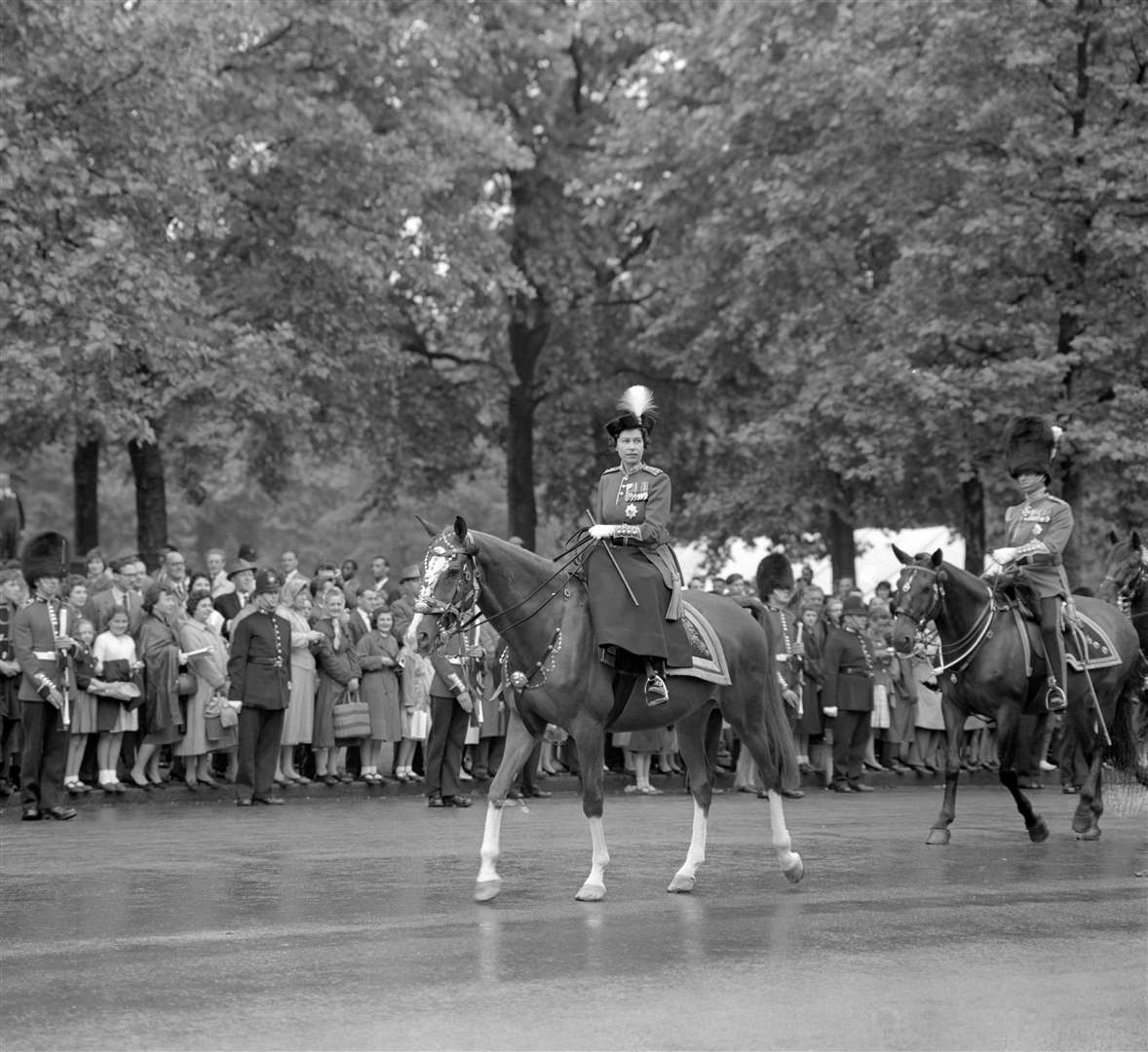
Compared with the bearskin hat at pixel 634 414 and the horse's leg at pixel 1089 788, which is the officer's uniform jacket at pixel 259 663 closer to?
the horse's leg at pixel 1089 788

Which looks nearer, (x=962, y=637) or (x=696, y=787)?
(x=696, y=787)

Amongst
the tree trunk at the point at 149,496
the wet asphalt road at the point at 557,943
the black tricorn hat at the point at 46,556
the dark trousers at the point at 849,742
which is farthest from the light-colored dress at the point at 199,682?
the tree trunk at the point at 149,496

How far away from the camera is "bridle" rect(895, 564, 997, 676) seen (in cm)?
1714

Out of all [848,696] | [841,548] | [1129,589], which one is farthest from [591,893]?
[841,548]

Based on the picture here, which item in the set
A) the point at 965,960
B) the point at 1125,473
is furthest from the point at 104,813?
the point at 1125,473

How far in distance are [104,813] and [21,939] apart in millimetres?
8855

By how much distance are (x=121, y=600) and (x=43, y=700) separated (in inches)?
139

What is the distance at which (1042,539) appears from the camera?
17.6 metres

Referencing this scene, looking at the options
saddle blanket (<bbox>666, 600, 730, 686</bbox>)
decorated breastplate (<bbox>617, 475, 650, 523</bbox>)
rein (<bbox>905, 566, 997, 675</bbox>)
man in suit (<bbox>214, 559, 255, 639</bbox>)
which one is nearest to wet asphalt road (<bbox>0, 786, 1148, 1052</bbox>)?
saddle blanket (<bbox>666, 600, 730, 686</bbox>)

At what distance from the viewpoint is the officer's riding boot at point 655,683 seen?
43.5 feet

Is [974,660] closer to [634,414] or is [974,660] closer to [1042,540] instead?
[1042,540]

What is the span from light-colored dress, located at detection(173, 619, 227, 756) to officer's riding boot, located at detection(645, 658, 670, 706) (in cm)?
931

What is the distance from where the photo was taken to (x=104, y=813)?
19.6 meters

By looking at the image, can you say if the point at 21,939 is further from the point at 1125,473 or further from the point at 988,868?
the point at 1125,473
